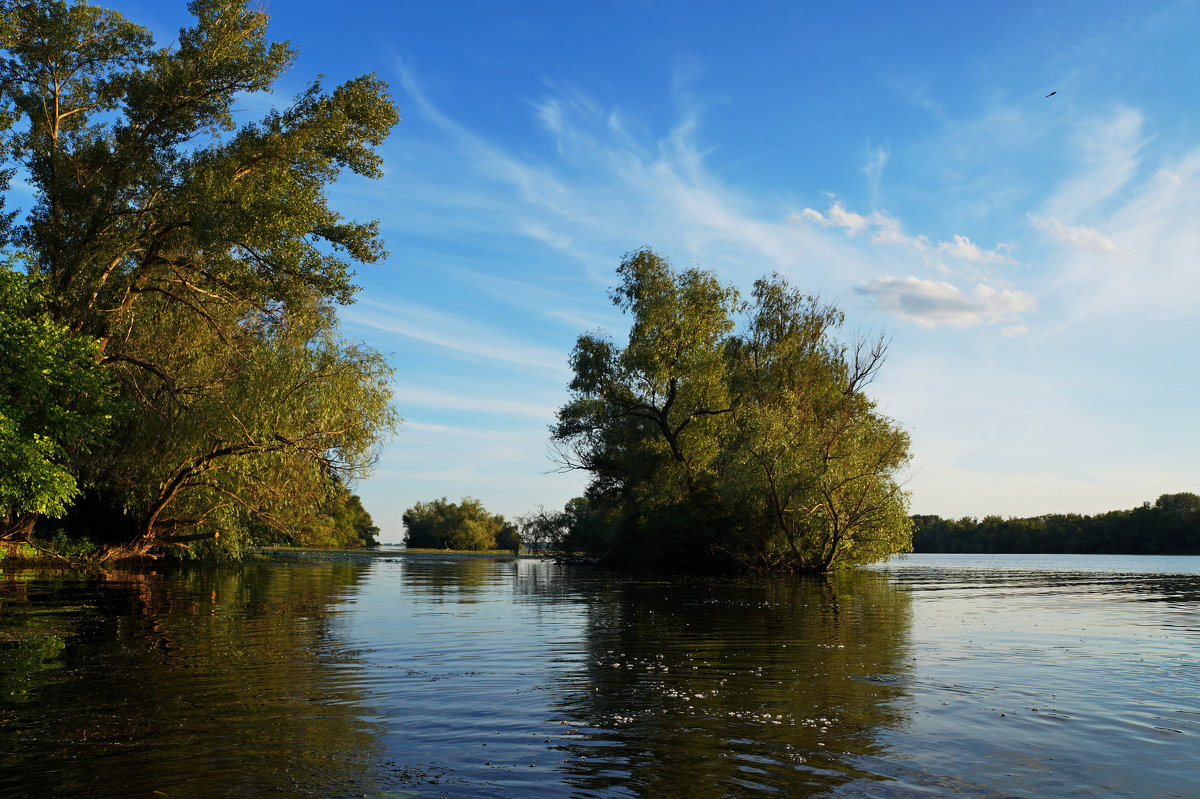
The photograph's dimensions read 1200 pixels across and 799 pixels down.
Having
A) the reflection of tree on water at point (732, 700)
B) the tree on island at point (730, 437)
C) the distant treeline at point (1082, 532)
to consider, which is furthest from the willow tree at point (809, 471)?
the distant treeline at point (1082, 532)

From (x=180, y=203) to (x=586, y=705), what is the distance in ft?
84.9

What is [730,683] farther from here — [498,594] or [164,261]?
[164,261]

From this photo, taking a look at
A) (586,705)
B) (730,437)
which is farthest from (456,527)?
(586,705)

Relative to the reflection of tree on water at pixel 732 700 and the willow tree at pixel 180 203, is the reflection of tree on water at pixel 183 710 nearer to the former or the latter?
the reflection of tree on water at pixel 732 700

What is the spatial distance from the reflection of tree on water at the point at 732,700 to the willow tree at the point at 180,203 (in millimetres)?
18536

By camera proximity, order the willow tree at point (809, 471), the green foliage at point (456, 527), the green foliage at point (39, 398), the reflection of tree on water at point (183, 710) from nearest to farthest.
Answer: the reflection of tree on water at point (183, 710) → the green foliage at point (39, 398) → the willow tree at point (809, 471) → the green foliage at point (456, 527)

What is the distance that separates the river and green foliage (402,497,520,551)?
102251 mm

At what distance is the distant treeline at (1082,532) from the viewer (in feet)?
335

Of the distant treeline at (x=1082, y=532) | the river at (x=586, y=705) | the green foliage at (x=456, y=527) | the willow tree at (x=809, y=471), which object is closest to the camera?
the river at (x=586, y=705)

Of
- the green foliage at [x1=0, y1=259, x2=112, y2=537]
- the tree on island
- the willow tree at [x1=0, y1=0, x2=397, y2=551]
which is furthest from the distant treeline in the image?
the green foliage at [x1=0, y1=259, x2=112, y2=537]

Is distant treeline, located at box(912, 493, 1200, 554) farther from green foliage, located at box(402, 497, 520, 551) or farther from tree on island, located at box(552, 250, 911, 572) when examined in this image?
green foliage, located at box(402, 497, 520, 551)

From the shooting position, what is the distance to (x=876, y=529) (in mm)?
41938

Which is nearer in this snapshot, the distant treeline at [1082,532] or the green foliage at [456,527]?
the distant treeline at [1082,532]

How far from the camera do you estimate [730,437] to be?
160 ft
